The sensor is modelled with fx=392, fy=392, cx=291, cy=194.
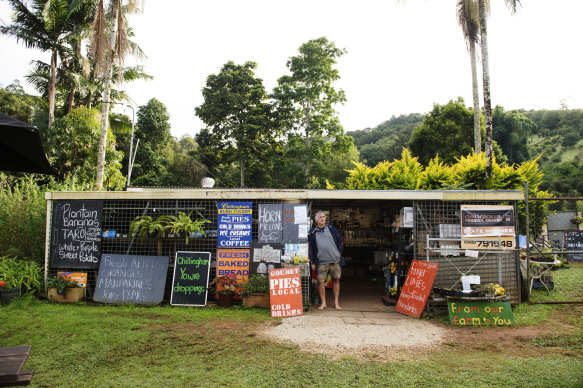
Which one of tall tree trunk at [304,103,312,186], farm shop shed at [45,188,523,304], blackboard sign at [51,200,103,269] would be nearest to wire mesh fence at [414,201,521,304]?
farm shop shed at [45,188,523,304]

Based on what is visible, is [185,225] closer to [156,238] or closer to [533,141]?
[156,238]

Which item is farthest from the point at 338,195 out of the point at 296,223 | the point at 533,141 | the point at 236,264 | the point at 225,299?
the point at 533,141

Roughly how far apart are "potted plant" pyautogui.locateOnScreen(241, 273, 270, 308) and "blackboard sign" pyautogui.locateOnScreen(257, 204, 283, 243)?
2.71 ft

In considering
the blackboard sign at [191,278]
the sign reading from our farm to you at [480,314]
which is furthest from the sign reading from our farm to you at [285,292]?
the sign reading from our farm to you at [480,314]

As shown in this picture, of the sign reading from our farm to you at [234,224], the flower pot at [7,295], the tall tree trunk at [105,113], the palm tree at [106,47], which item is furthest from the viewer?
the tall tree trunk at [105,113]

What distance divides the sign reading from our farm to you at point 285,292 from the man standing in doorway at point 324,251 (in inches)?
19.7

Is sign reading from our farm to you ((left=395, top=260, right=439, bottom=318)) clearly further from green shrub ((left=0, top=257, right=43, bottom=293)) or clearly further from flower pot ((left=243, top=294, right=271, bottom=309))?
green shrub ((left=0, top=257, right=43, bottom=293))

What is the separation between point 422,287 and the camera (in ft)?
24.2

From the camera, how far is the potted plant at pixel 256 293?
780 centimetres

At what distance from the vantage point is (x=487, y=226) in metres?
7.96

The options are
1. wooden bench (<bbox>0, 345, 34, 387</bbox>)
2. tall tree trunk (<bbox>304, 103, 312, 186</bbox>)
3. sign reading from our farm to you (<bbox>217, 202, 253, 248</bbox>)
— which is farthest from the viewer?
tall tree trunk (<bbox>304, 103, 312, 186</bbox>)

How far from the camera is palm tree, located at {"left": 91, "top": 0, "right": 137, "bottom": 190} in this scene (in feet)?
47.1

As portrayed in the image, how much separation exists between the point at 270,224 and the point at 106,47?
36.3 ft

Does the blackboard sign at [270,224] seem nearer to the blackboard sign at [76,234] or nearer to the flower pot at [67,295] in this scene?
the blackboard sign at [76,234]
